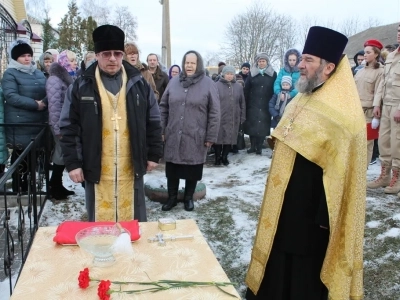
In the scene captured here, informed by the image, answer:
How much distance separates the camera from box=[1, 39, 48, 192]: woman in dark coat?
15.3ft

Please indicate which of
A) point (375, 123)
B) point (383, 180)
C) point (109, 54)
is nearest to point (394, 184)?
point (383, 180)

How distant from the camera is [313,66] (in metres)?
2.56

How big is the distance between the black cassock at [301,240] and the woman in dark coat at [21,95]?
3.27 m

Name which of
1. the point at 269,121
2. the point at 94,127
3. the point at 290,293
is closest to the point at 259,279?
the point at 290,293

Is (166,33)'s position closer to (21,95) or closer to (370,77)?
(370,77)

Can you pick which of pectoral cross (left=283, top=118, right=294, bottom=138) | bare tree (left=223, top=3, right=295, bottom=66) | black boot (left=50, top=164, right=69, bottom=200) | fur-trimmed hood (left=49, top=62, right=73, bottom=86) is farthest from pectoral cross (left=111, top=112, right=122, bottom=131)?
bare tree (left=223, top=3, right=295, bottom=66)

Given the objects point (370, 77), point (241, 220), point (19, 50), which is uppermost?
point (19, 50)

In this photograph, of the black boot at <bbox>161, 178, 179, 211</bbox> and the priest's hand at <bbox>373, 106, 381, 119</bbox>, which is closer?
the black boot at <bbox>161, 178, 179, 211</bbox>

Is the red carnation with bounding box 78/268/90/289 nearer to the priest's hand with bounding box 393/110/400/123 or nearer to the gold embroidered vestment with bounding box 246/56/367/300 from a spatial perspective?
A: the gold embroidered vestment with bounding box 246/56/367/300

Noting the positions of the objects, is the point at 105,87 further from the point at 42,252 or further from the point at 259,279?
the point at 259,279

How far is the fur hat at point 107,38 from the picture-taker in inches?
117

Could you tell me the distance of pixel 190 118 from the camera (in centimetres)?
477

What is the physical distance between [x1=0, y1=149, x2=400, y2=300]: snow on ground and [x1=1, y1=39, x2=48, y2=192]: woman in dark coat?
2.99 feet

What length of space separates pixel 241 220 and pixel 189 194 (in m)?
0.75
